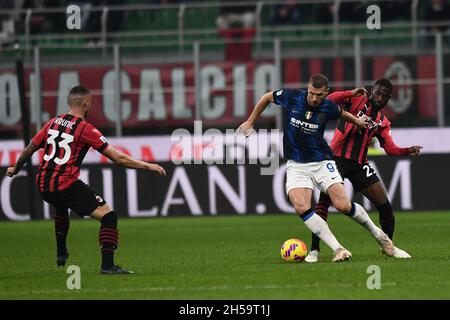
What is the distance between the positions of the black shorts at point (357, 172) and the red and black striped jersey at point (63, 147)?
3.26 m

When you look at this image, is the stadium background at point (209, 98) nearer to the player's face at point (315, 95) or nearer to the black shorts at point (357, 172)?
the black shorts at point (357, 172)

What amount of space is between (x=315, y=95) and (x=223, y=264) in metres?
2.15

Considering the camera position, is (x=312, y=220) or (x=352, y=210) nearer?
(x=312, y=220)

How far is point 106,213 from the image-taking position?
11.3 meters

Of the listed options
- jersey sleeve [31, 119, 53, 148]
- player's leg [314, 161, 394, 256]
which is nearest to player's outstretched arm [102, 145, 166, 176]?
jersey sleeve [31, 119, 53, 148]

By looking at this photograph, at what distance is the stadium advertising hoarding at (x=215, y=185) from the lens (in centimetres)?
2152

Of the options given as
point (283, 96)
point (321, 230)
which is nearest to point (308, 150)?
point (283, 96)

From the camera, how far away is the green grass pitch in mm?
9688

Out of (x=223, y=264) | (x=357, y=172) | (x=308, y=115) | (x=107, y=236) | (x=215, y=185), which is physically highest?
(x=308, y=115)

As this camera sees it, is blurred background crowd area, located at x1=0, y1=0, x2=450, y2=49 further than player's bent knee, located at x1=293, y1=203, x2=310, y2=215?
Yes

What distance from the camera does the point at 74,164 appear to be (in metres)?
11.6

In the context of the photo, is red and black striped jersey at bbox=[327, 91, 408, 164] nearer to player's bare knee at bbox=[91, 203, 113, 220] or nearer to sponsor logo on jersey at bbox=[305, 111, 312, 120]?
sponsor logo on jersey at bbox=[305, 111, 312, 120]

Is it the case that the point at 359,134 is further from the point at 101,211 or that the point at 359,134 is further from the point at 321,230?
the point at 101,211

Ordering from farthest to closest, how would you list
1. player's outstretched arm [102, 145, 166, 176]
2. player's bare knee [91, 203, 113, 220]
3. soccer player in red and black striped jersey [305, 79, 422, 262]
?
soccer player in red and black striped jersey [305, 79, 422, 262] → player's bare knee [91, 203, 113, 220] → player's outstretched arm [102, 145, 166, 176]
